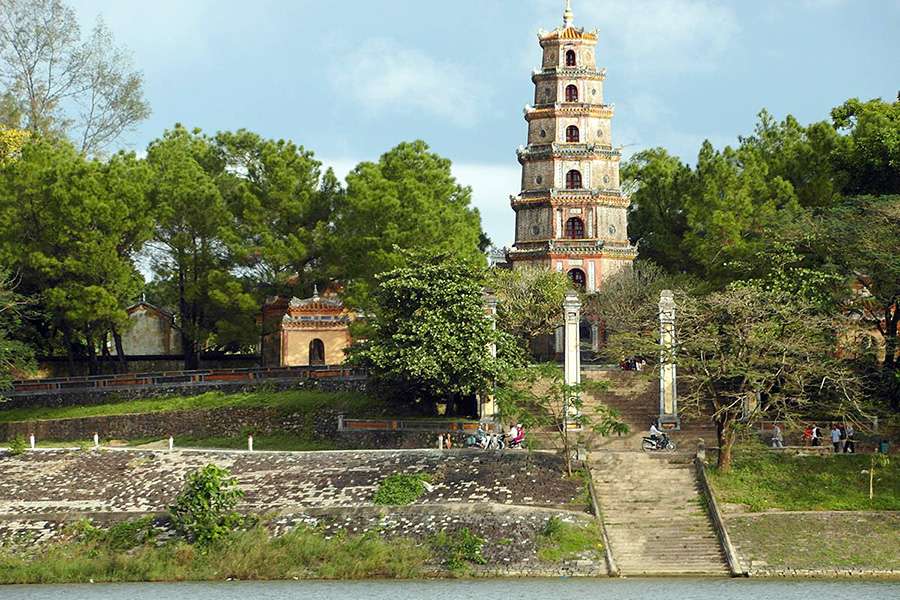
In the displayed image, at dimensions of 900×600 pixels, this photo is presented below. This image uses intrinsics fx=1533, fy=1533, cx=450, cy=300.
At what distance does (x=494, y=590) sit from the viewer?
112 ft

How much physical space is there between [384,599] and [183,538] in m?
7.40

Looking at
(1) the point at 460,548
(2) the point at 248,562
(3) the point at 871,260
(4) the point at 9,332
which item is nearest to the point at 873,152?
(3) the point at 871,260

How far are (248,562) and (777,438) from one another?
1506cm

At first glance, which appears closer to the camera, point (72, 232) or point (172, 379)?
point (72, 232)

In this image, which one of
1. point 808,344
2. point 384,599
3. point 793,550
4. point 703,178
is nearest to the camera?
point 384,599

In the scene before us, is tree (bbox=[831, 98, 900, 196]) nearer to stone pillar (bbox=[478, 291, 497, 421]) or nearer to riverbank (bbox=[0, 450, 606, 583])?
stone pillar (bbox=[478, 291, 497, 421])

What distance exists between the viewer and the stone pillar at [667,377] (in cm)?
4406

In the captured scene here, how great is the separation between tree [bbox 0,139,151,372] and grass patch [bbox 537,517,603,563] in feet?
74.6

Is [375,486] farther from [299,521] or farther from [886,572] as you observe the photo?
[886,572]

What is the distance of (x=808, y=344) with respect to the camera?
41156mm

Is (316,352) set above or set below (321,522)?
above

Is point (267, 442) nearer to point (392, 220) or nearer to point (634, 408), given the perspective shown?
point (392, 220)

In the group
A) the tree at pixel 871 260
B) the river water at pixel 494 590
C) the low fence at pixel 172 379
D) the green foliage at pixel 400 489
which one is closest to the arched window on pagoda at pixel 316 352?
the low fence at pixel 172 379

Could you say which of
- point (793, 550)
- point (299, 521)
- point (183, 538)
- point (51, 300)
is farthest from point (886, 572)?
point (51, 300)
